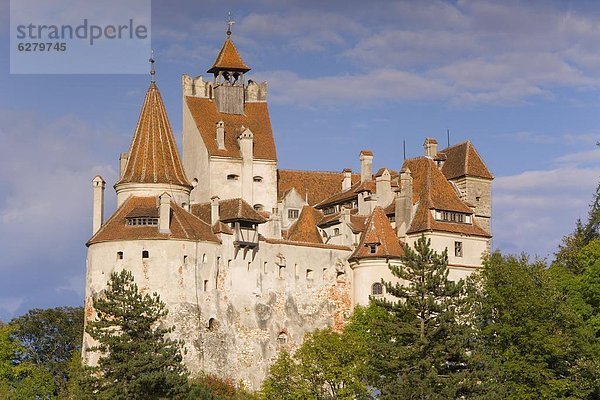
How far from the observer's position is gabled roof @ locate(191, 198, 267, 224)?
94250 millimetres

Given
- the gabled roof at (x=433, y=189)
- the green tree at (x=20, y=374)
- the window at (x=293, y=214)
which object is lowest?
the green tree at (x=20, y=374)

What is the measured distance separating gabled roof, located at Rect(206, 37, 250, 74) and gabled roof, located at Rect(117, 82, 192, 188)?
11202 mm

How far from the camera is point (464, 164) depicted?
106188 mm

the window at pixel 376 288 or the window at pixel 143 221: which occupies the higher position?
the window at pixel 143 221

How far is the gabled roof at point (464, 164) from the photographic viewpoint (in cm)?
10600

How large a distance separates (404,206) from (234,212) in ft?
45.4

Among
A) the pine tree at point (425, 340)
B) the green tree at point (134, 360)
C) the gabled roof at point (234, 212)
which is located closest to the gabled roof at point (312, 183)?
the gabled roof at point (234, 212)

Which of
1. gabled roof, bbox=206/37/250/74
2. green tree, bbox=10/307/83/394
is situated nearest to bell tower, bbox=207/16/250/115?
gabled roof, bbox=206/37/250/74

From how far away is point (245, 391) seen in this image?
91812mm

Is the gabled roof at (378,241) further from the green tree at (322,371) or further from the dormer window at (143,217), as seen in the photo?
the dormer window at (143,217)

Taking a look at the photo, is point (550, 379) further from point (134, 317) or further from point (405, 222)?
point (134, 317)

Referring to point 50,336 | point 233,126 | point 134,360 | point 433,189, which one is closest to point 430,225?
point 433,189

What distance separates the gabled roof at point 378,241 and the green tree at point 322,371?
38.6ft

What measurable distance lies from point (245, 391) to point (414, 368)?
782 inches
